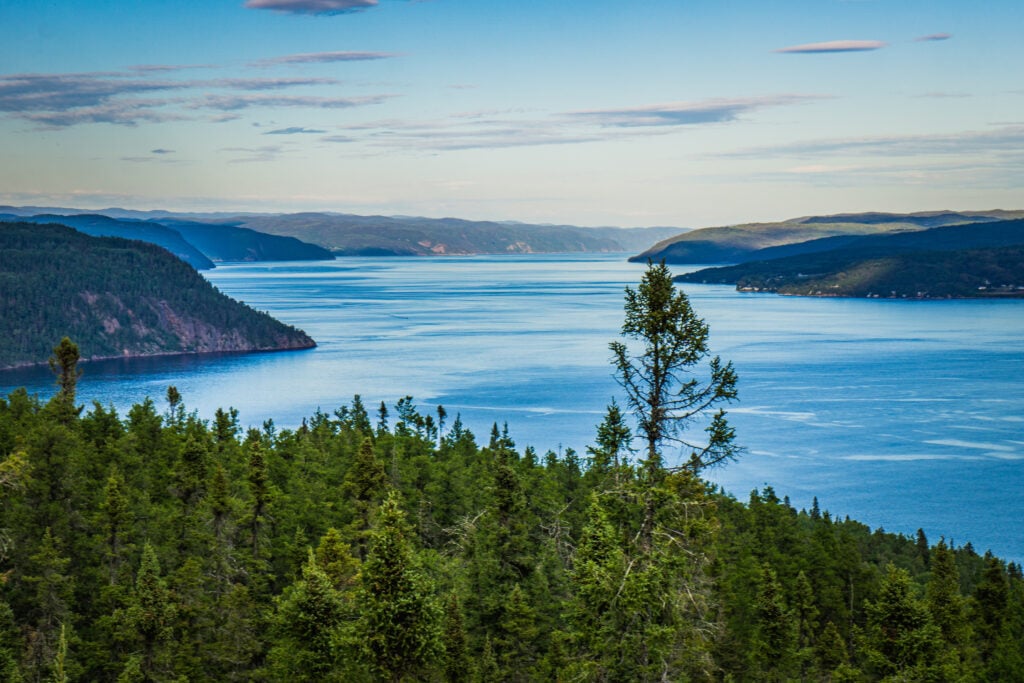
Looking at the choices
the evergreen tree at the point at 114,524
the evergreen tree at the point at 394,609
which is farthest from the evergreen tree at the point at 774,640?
the evergreen tree at the point at 114,524

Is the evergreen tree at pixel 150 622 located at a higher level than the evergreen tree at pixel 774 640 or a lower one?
higher

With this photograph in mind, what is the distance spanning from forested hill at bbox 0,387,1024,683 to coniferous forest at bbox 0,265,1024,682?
12 centimetres

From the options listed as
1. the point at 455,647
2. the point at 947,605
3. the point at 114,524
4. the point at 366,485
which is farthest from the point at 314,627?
the point at 947,605

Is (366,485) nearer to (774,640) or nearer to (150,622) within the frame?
(150,622)

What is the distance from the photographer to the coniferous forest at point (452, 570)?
832 inches

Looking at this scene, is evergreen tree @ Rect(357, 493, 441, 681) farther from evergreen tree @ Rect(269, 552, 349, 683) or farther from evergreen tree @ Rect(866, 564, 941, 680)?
evergreen tree @ Rect(866, 564, 941, 680)

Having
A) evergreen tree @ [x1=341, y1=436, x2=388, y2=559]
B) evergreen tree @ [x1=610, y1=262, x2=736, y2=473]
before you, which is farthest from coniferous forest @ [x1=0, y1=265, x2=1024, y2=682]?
evergreen tree @ [x1=341, y1=436, x2=388, y2=559]

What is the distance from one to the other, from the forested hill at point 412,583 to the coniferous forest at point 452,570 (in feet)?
0.39

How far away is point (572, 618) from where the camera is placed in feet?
78.9

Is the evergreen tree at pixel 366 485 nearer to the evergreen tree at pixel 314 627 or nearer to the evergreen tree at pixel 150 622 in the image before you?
the evergreen tree at pixel 150 622

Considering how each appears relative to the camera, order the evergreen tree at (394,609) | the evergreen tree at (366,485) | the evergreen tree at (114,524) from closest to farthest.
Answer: the evergreen tree at (394,609), the evergreen tree at (114,524), the evergreen tree at (366,485)

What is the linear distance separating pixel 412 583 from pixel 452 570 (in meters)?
14.4

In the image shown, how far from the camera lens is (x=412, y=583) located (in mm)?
28922

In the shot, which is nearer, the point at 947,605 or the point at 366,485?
the point at 366,485
